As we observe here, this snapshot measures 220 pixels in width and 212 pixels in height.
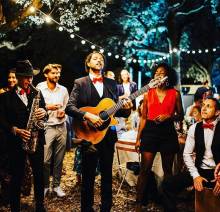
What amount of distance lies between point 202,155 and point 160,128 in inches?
35.1

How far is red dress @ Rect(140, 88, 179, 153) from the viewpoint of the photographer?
17.9ft

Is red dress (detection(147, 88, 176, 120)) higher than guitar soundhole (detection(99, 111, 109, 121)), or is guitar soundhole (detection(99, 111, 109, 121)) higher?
red dress (detection(147, 88, 176, 120))

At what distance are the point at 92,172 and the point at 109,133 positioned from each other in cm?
61

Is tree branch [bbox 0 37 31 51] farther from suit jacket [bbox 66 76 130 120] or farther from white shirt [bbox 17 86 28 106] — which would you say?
suit jacket [bbox 66 76 130 120]

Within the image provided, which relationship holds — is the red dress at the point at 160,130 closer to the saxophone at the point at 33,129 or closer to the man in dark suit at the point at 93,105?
the man in dark suit at the point at 93,105

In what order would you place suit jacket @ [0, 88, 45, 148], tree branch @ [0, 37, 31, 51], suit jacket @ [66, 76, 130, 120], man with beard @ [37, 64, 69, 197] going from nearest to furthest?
suit jacket @ [66, 76, 130, 120] < suit jacket @ [0, 88, 45, 148] < man with beard @ [37, 64, 69, 197] < tree branch @ [0, 37, 31, 51]

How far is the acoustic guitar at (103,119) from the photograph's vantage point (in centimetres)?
498

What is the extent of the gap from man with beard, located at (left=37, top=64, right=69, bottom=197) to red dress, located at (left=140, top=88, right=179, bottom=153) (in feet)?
6.04

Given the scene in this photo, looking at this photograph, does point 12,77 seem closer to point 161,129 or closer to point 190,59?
point 161,129

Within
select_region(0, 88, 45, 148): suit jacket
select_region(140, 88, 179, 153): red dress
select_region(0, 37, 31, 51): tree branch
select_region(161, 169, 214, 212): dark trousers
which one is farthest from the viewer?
select_region(0, 37, 31, 51): tree branch

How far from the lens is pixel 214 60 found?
35.1 m

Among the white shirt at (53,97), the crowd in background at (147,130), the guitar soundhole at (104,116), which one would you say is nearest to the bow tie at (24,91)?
the crowd in background at (147,130)

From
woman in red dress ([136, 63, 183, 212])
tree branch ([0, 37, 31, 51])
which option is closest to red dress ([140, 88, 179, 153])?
woman in red dress ([136, 63, 183, 212])

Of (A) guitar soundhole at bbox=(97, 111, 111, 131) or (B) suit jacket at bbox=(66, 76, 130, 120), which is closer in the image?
(A) guitar soundhole at bbox=(97, 111, 111, 131)
